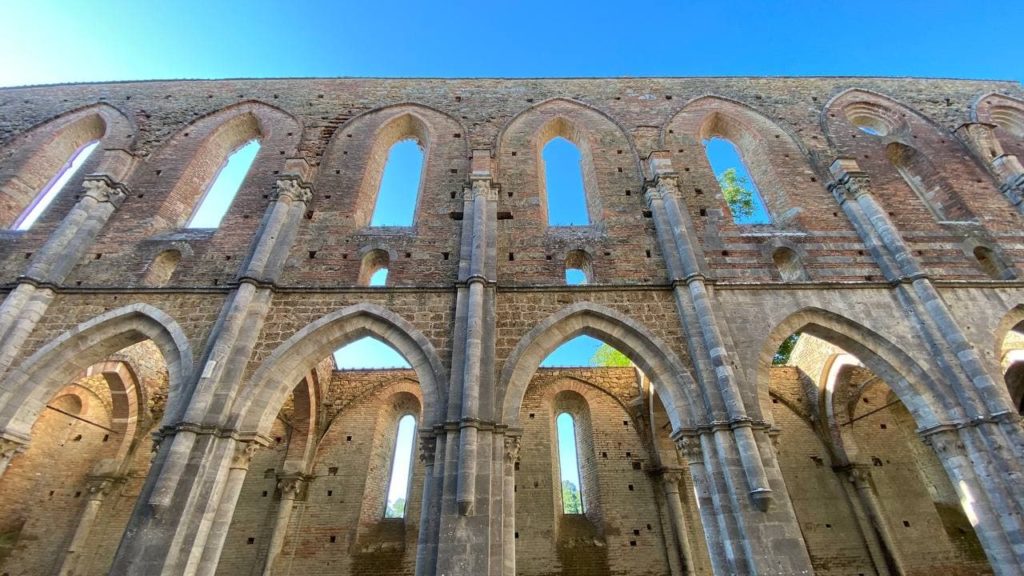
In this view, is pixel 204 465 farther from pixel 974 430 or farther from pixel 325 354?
pixel 974 430

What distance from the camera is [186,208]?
11.0 metres

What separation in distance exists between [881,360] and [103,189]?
15.0m

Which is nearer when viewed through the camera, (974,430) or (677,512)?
(974,430)

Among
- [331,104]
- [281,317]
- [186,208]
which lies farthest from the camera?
[331,104]

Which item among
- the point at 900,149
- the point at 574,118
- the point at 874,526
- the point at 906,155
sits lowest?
the point at 874,526

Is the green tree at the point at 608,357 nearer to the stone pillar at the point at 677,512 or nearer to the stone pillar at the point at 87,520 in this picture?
the stone pillar at the point at 677,512

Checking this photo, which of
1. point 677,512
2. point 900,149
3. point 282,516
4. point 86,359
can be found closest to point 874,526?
point 677,512

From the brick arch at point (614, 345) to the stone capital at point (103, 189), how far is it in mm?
9075

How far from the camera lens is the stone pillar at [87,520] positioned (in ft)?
31.3

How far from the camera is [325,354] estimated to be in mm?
8398

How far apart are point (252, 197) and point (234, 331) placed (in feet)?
13.7

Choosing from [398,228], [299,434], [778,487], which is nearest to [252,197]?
[398,228]

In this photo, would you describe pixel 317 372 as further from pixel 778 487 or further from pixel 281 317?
pixel 778 487

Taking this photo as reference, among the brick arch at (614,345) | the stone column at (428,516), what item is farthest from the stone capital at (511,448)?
the stone column at (428,516)
